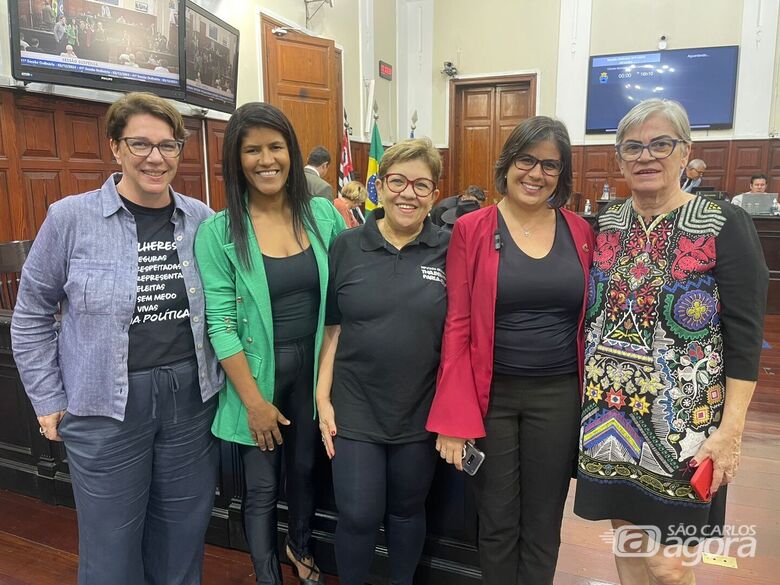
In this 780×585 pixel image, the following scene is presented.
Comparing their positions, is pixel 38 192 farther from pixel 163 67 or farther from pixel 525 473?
pixel 525 473

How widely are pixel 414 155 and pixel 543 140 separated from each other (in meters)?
0.32

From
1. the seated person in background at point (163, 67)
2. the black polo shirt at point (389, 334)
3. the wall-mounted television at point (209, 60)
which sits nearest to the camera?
the black polo shirt at point (389, 334)

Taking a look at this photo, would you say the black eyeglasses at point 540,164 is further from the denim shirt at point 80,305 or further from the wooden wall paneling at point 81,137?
the wooden wall paneling at point 81,137

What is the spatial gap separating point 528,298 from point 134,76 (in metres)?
3.61

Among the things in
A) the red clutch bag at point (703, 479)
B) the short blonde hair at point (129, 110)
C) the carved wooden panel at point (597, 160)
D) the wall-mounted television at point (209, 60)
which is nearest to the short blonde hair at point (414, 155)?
the short blonde hair at point (129, 110)

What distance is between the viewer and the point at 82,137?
400cm

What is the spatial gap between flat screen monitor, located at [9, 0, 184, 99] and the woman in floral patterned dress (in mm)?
3411

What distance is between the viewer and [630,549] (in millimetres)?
1438

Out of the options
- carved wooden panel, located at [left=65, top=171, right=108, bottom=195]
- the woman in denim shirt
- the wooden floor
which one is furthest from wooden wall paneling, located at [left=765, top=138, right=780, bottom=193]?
the woman in denim shirt

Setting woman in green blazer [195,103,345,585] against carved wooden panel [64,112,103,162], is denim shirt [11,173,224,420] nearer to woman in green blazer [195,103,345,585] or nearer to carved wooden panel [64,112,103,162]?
woman in green blazer [195,103,345,585]

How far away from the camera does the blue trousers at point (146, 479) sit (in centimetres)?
136

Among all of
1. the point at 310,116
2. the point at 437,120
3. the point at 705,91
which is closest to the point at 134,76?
the point at 310,116

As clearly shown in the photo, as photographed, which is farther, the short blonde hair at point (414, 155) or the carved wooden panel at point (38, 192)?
the carved wooden panel at point (38, 192)

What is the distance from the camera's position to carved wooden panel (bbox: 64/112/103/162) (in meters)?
3.90
